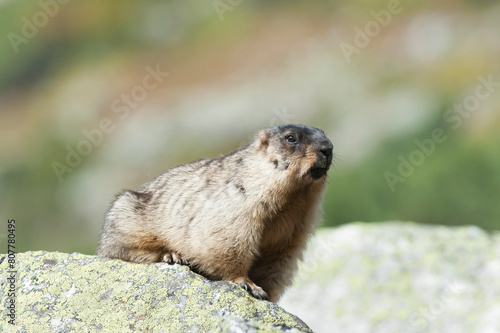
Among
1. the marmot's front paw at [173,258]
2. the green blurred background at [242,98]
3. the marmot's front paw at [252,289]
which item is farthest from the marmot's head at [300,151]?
the green blurred background at [242,98]

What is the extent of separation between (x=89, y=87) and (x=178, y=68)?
153 inches

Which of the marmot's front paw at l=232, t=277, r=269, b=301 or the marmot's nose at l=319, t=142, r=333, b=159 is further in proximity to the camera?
the marmot's nose at l=319, t=142, r=333, b=159

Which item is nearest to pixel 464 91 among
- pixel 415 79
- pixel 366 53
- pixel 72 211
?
pixel 415 79

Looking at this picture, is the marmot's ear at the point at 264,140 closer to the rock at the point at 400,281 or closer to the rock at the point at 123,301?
the rock at the point at 123,301

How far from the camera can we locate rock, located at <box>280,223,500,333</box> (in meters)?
9.36

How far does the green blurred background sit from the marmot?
9.77 metres

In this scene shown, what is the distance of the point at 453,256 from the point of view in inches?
413

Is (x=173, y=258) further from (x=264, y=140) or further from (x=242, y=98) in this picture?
(x=242, y=98)

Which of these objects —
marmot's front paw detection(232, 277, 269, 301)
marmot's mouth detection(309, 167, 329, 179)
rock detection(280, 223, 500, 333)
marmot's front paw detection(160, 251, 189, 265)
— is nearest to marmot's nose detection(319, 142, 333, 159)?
marmot's mouth detection(309, 167, 329, 179)

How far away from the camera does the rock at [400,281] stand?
936cm

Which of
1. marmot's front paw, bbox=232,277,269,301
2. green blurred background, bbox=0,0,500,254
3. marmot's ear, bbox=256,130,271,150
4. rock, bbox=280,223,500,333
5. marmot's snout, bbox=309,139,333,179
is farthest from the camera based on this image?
green blurred background, bbox=0,0,500,254

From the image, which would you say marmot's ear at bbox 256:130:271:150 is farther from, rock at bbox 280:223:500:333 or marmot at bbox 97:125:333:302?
rock at bbox 280:223:500:333

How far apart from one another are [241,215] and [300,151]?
1.03 metres

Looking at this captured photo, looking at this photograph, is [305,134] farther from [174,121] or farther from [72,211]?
[174,121]
